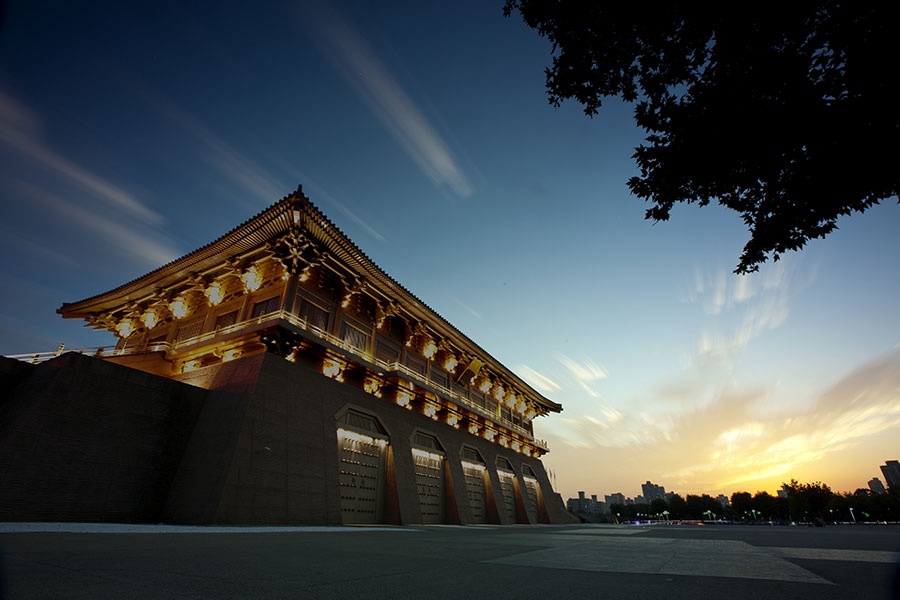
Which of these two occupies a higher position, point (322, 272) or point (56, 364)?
point (322, 272)

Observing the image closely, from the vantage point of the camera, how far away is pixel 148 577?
2221 mm

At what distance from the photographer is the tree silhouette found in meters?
4.25

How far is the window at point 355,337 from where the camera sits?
1471 cm

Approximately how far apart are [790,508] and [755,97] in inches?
2816

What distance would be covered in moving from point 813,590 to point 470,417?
1855 centimetres

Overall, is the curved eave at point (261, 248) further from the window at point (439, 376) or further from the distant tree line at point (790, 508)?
the distant tree line at point (790, 508)

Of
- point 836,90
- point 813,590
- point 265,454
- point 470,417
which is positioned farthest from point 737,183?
point 470,417

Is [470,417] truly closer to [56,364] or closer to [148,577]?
[56,364]

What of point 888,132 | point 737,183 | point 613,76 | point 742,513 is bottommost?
point 742,513

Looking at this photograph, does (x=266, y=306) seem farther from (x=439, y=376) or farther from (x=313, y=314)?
(x=439, y=376)

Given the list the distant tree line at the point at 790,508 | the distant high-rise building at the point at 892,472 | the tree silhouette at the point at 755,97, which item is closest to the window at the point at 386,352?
the tree silhouette at the point at 755,97

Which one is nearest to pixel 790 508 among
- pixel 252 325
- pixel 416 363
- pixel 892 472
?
pixel 416 363

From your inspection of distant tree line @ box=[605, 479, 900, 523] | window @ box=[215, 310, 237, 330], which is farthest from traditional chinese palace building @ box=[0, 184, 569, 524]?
distant tree line @ box=[605, 479, 900, 523]

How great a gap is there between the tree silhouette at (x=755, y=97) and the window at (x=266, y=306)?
1099cm
